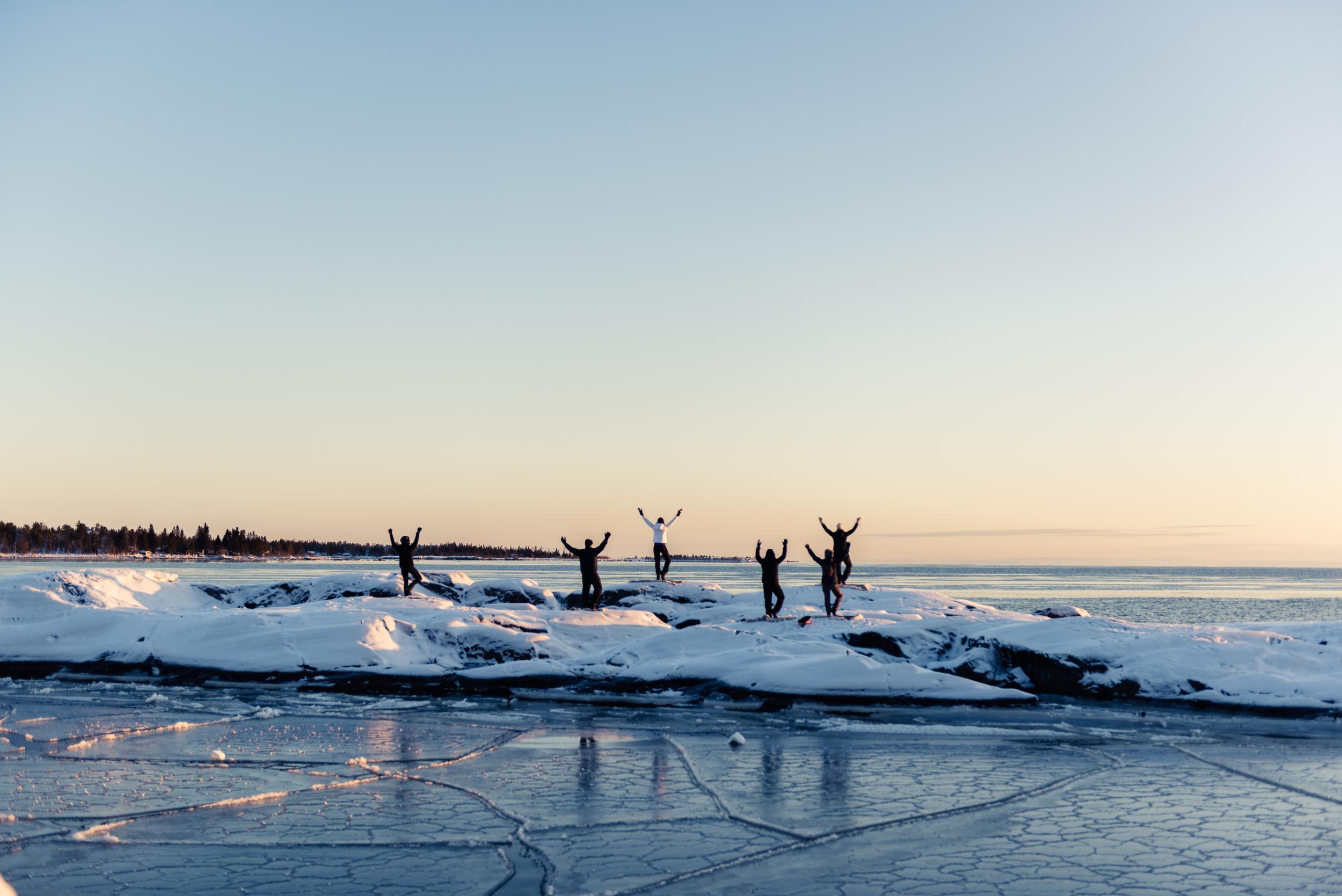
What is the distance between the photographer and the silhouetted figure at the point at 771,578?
2080 centimetres

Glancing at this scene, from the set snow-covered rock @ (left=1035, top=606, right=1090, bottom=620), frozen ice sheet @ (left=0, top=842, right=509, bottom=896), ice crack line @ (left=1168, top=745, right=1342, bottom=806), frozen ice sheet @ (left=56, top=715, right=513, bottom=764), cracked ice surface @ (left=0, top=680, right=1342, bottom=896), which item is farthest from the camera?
snow-covered rock @ (left=1035, top=606, right=1090, bottom=620)

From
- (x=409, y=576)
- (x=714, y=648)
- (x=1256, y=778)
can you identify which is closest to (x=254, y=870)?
(x=1256, y=778)

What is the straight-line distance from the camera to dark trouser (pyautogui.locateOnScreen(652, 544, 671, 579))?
2577 centimetres

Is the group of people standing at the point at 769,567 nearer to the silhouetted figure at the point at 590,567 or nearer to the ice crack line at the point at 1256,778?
the silhouetted figure at the point at 590,567

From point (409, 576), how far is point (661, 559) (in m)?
6.26

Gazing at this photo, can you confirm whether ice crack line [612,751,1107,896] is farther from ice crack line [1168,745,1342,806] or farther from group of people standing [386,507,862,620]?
group of people standing [386,507,862,620]

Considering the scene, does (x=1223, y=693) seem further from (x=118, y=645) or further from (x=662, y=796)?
(x=118, y=645)

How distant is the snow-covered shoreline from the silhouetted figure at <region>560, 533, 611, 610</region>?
1.93 feet

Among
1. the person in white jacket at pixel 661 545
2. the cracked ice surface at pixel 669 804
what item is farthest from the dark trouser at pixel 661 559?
the cracked ice surface at pixel 669 804

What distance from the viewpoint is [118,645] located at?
18312 millimetres

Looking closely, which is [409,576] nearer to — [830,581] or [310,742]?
[830,581]

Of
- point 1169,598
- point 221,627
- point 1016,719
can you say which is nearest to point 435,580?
point 221,627

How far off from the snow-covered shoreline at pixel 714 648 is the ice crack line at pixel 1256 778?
3645 mm

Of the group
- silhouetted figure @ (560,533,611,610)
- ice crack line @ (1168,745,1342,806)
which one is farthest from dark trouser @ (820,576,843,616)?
ice crack line @ (1168,745,1342,806)
